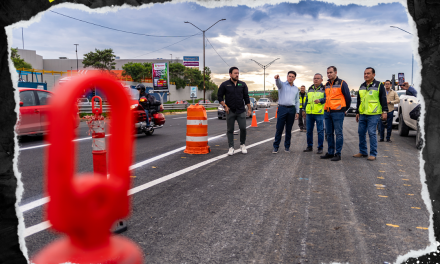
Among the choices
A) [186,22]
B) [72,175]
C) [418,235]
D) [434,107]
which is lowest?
[418,235]

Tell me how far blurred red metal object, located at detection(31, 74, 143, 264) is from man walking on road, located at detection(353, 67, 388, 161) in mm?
7172

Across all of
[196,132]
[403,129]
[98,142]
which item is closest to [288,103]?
[196,132]

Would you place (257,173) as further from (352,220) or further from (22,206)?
(22,206)

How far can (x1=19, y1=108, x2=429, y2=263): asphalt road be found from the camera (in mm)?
2947

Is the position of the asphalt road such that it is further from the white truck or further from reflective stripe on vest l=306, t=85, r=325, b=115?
the white truck

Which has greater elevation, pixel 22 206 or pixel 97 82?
pixel 97 82

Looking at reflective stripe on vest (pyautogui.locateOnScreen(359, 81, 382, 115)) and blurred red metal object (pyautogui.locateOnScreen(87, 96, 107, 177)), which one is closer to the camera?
blurred red metal object (pyautogui.locateOnScreen(87, 96, 107, 177))

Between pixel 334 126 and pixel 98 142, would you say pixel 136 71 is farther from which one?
pixel 98 142

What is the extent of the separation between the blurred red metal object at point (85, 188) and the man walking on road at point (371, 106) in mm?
7172

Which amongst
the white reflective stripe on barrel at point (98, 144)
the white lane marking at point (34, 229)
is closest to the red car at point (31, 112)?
the white lane marking at point (34, 229)

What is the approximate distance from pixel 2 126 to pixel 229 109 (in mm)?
5780

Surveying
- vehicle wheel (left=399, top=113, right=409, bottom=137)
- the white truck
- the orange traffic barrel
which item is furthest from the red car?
vehicle wheel (left=399, top=113, right=409, bottom=137)

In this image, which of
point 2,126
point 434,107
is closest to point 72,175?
point 2,126

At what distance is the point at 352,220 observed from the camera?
12.1 feet
